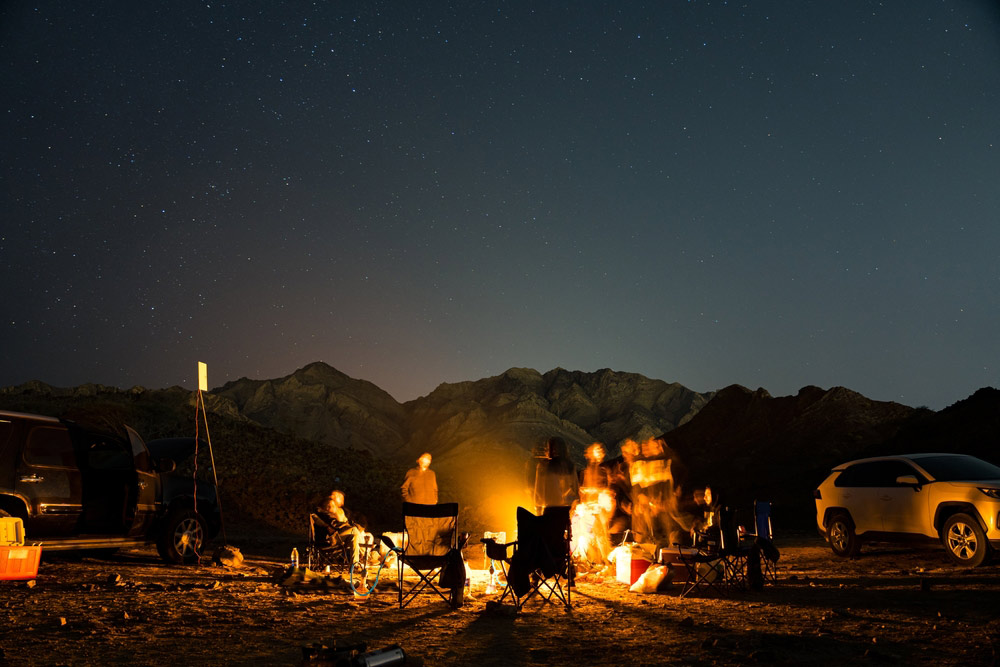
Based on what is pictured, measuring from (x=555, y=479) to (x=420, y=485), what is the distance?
183cm

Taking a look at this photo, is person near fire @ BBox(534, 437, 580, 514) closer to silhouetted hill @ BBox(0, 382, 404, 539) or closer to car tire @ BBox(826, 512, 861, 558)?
car tire @ BBox(826, 512, 861, 558)

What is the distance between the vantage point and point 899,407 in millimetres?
37719

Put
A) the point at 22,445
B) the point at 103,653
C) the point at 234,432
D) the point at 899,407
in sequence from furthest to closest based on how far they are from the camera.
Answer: the point at 899,407
the point at 234,432
the point at 22,445
the point at 103,653

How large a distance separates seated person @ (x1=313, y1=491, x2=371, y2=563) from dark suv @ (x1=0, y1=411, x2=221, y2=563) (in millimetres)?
2363

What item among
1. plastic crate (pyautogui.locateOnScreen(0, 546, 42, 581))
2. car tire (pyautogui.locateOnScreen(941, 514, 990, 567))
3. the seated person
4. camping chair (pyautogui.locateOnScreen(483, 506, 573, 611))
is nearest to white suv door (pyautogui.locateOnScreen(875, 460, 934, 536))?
car tire (pyautogui.locateOnScreen(941, 514, 990, 567))

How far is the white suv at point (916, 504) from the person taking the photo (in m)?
9.01

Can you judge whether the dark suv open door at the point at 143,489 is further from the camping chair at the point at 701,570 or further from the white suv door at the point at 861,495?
the white suv door at the point at 861,495

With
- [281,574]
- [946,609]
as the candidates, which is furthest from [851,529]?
[281,574]

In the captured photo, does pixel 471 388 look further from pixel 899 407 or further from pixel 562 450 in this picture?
pixel 562 450

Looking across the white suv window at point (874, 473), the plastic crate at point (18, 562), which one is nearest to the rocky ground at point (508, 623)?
the plastic crate at point (18, 562)

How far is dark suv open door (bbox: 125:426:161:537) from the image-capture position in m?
9.21

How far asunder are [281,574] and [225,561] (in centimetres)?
195

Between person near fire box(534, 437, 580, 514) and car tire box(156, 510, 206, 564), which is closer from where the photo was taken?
person near fire box(534, 437, 580, 514)

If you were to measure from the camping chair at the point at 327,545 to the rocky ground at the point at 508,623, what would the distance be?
20.2 inches
